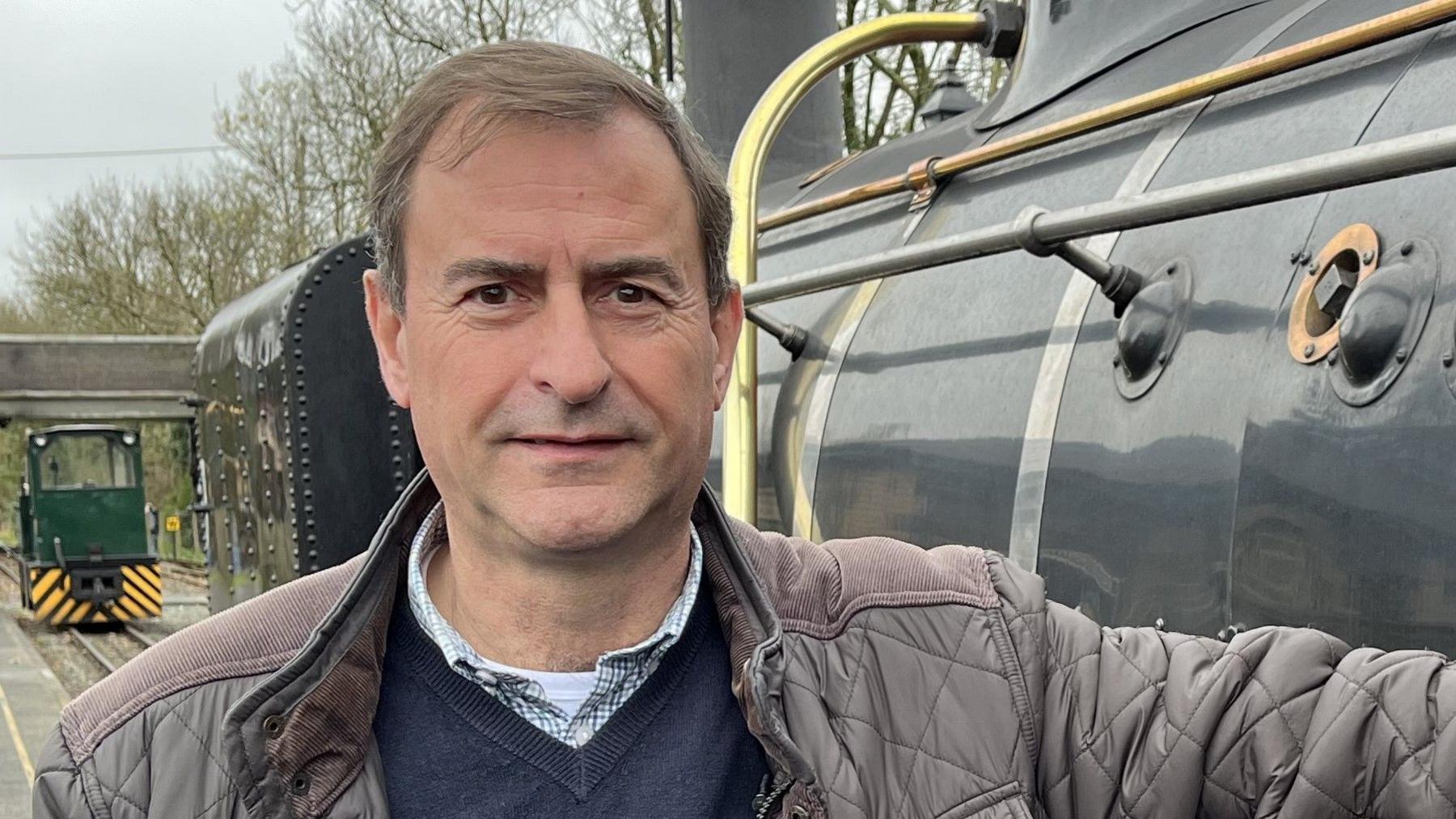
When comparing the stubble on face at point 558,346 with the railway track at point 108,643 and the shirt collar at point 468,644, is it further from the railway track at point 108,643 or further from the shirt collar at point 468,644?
the railway track at point 108,643

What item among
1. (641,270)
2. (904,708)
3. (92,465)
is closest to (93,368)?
(92,465)

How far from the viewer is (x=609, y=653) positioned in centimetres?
159

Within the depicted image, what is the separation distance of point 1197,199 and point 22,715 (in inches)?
494

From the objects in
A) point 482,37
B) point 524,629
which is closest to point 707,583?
point 524,629

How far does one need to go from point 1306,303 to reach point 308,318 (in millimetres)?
3266

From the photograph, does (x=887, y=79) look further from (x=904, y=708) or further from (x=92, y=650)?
(x=904, y=708)

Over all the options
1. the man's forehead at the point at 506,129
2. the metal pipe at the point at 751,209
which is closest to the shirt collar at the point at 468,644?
→ the man's forehead at the point at 506,129

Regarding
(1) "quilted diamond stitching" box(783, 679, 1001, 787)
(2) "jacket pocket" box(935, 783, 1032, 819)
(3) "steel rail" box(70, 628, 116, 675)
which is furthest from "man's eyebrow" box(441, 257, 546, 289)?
(3) "steel rail" box(70, 628, 116, 675)

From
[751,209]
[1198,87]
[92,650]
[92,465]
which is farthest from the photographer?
[92,465]

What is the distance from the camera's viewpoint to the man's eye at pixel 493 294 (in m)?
1.57

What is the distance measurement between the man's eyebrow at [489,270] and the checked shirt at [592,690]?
0.35 m

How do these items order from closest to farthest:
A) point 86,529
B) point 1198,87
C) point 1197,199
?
1. point 1197,199
2. point 1198,87
3. point 86,529

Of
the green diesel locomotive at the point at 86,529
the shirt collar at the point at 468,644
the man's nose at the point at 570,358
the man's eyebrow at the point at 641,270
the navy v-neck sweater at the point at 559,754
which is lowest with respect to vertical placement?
the green diesel locomotive at the point at 86,529

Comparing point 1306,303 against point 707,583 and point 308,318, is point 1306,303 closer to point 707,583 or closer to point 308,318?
point 707,583
